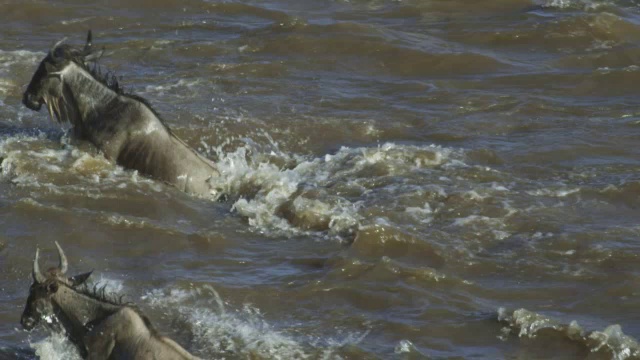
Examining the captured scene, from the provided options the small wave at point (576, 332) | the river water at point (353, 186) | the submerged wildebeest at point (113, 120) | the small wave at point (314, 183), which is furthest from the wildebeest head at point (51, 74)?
the small wave at point (576, 332)

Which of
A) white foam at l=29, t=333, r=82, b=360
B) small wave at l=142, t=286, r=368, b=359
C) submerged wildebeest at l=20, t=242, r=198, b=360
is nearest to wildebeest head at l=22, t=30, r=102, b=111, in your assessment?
small wave at l=142, t=286, r=368, b=359

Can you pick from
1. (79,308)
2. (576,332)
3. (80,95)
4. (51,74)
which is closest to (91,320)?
(79,308)

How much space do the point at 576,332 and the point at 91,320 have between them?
356 cm

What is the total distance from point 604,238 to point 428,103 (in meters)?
4.31

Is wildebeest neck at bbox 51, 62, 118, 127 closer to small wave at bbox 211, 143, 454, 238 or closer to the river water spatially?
the river water

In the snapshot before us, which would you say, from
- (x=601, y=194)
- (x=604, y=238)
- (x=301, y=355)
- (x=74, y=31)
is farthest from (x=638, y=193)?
(x=74, y=31)

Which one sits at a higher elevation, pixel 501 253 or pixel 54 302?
pixel 54 302

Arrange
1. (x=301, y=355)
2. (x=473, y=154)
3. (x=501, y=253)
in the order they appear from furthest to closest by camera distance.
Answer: (x=473, y=154) < (x=501, y=253) < (x=301, y=355)

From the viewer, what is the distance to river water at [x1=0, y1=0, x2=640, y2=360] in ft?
29.9

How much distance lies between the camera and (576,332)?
354 inches

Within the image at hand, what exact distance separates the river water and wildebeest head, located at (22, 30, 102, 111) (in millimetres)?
450

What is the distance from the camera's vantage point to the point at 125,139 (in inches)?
469

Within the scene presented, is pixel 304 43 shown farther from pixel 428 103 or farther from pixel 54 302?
pixel 54 302

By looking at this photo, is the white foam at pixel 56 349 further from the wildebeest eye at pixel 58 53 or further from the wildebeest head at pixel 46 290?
the wildebeest eye at pixel 58 53
